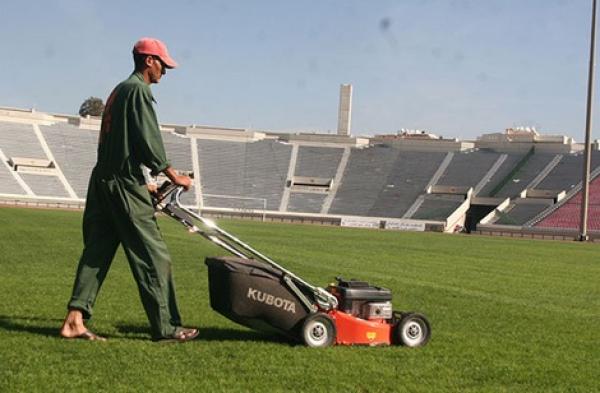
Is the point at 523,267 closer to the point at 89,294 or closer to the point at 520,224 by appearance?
the point at 89,294

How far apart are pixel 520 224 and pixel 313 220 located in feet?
51.1

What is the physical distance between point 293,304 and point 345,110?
3244 inches

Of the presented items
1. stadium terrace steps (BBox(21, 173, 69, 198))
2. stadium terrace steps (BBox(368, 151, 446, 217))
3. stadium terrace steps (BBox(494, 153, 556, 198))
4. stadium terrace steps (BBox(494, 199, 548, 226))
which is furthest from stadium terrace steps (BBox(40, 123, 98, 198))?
stadium terrace steps (BBox(494, 153, 556, 198))

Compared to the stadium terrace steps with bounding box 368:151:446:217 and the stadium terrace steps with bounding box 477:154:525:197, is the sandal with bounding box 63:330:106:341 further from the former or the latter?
the stadium terrace steps with bounding box 477:154:525:197

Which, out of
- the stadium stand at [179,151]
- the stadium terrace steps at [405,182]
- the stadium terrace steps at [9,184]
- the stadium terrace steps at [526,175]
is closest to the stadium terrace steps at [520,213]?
the stadium terrace steps at [526,175]

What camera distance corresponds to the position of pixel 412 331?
241 inches

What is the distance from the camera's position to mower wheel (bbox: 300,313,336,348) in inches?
226

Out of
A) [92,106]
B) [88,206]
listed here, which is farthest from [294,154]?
[88,206]

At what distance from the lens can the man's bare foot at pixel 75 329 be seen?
5.75m

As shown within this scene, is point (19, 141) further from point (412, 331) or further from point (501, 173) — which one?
point (412, 331)

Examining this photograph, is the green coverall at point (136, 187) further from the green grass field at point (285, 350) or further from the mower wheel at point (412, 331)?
the mower wheel at point (412, 331)

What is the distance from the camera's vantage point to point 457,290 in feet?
37.0

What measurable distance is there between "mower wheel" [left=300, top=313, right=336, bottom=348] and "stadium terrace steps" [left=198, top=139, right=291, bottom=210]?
195ft

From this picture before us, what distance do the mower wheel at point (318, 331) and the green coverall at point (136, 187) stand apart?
98cm
